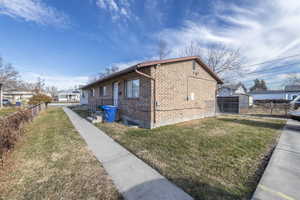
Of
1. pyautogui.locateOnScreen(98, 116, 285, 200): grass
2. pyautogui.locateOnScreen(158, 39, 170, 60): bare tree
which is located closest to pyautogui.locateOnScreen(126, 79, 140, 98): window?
pyautogui.locateOnScreen(98, 116, 285, 200): grass

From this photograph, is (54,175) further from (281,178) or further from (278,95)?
(278,95)

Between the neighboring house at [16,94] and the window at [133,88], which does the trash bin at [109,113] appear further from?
the neighboring house at [16,94]

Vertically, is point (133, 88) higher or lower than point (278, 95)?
lower

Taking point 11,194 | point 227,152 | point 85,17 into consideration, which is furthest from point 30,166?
point 85,17

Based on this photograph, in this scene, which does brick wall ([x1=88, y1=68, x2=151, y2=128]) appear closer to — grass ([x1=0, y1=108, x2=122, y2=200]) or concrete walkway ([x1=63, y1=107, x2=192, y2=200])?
concrete walkway ([x1=63, y1=107, x2=192, y2=200])

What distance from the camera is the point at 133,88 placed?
7.96 meters

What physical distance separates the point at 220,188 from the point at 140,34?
14621 mm

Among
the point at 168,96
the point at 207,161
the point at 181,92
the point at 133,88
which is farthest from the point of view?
the point at 181,92

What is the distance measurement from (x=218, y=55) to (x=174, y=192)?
24088 mm

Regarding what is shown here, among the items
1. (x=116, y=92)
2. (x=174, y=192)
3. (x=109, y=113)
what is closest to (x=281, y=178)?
(x=174, y=192)

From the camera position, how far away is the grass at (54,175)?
213 centimetres

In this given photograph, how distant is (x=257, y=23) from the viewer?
33.3 feet

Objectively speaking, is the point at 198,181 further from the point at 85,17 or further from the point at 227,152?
the point at 85,17

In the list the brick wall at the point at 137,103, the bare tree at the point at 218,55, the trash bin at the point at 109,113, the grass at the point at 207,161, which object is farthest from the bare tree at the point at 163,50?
the grass at the point at 207,161
